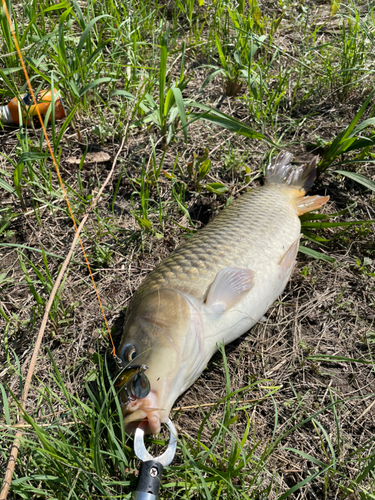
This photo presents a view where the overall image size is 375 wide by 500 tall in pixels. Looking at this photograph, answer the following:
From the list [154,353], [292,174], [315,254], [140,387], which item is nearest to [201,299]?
[154,353]

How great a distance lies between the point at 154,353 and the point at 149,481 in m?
0.52

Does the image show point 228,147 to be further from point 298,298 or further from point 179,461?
point 179,461

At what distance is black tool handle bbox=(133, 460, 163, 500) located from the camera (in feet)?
5.39

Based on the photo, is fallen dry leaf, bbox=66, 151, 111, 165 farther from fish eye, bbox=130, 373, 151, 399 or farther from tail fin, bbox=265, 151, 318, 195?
fish eye, bbox=130, 373, 151, 399

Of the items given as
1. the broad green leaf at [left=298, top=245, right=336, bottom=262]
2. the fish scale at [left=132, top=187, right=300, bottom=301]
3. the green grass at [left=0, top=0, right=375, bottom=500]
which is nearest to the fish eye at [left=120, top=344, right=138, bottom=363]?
the green grass at [left=0, top=0, right=375, bottom=500]

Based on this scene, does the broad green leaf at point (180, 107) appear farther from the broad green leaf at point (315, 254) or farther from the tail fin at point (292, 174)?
the broad green leaf at point (315, 254)

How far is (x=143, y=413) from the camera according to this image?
71.0 inches

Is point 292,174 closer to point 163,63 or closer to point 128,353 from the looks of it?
point 163,63

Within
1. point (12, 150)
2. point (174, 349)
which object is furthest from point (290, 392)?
point (12, 150)

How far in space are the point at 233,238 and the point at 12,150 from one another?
1.98m

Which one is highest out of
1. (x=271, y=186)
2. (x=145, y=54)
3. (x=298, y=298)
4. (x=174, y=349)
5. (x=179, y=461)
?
(x=145, y=54)

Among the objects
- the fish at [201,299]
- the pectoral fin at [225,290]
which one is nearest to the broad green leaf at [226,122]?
the fish at [201,299]

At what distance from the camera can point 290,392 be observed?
89.2 inches

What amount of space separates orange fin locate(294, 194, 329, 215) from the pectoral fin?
985 millimetres
